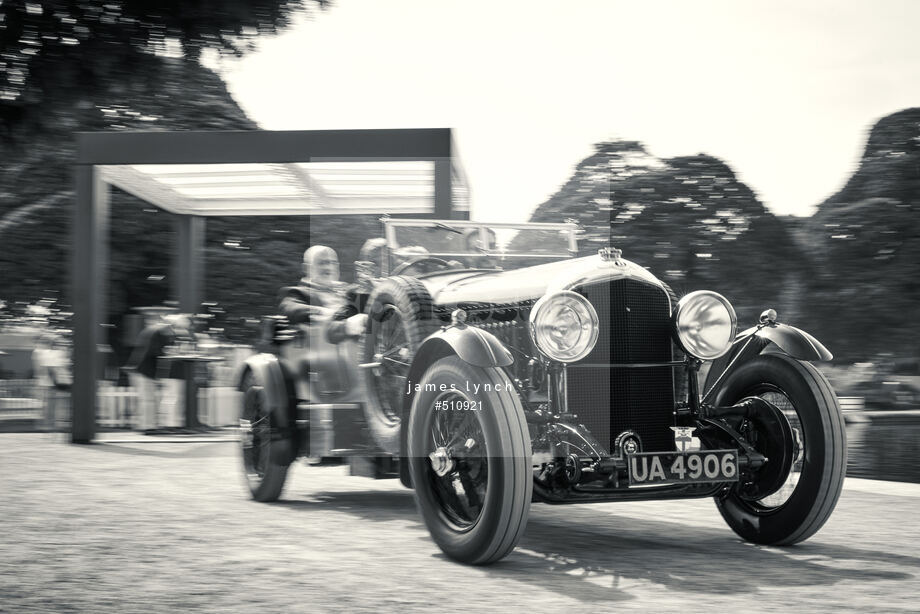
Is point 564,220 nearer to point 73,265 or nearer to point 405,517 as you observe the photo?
point 405,517

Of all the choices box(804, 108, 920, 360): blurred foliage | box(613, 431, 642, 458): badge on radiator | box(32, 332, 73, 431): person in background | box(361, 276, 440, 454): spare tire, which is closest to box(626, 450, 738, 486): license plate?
box(613, 431, 642, 458): badge on radiator

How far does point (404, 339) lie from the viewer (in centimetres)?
593

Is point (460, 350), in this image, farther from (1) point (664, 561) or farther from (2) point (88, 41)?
(2) point (88, 41)

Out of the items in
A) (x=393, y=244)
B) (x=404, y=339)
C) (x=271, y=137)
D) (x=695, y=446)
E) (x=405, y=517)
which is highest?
(x=271, y=137)

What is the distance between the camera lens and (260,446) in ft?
22.9

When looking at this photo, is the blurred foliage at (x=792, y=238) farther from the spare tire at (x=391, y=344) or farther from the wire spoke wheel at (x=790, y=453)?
the wire spoke wheel at (x=790, y=453)

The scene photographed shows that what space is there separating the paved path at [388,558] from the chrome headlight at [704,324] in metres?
1.00

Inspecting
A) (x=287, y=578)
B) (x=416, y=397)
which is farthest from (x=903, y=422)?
(x=287, y=578)

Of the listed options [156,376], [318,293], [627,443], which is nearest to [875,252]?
[156,376]

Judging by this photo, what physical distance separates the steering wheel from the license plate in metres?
2.40

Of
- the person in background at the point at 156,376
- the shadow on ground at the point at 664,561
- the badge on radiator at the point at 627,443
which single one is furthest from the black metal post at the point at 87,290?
the badge on radiator at the point at 627,443

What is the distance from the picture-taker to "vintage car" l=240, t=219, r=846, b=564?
15.0 ft

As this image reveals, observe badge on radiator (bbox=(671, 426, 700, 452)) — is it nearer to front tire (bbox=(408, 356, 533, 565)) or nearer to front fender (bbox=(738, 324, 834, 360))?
front fender (bbox=(738, 324, 834, 360))

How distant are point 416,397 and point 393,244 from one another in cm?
180
